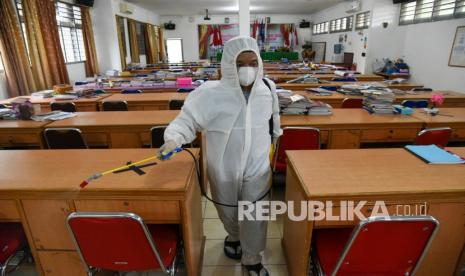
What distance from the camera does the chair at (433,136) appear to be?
2156mm

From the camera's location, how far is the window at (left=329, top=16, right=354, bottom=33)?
9252 mm

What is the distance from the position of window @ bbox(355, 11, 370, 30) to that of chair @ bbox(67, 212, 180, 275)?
338 inches

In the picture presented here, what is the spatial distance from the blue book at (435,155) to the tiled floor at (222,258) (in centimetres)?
108

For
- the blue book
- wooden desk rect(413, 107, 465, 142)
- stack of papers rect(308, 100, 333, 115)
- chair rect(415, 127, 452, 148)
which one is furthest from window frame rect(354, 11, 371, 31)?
the blue book

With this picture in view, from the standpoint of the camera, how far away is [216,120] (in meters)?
1.49

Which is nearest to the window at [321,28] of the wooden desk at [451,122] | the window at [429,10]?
the window at [429,10]

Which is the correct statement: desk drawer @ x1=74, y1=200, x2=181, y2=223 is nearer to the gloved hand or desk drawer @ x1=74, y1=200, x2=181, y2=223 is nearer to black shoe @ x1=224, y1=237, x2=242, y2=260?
the gloved hand

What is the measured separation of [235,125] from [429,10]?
688cm

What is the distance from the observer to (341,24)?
10062 mm

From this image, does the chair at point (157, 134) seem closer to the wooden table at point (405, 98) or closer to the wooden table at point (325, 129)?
the wooden table at point (325, 129)

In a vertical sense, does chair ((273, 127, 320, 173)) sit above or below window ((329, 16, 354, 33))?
below

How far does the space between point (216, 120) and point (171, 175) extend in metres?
0.37

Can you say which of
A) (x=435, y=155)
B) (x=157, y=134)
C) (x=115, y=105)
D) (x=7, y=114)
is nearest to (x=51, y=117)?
(x=7, y=114)

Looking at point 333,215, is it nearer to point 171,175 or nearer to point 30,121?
point 171,175
